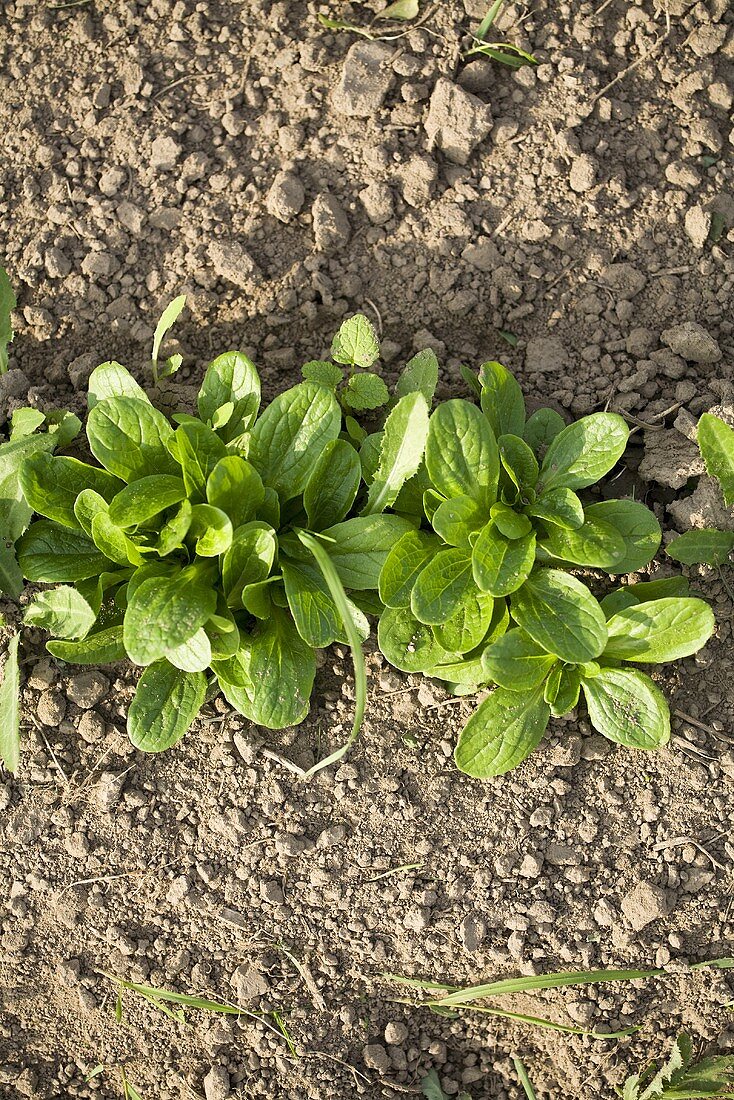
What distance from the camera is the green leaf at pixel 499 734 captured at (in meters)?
2.43

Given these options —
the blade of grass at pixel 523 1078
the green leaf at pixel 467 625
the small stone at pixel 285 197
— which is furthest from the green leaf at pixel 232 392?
the blade of grass at pixel 523 1078

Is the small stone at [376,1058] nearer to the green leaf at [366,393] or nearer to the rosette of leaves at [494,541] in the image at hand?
the rosette of leaves at [494,541]

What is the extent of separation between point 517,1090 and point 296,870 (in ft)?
2.95

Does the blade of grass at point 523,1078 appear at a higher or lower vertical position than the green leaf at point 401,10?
lower

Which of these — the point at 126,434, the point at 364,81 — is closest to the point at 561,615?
the point at 126,434

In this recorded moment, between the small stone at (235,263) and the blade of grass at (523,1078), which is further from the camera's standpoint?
the small stone at (235,263)

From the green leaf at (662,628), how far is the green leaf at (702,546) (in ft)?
0.43

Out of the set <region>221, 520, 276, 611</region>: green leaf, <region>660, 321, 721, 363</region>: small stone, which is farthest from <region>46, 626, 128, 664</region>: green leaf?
<region>660, 321, 721, 363</region>: small stone

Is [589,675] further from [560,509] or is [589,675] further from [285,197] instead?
[285,197]

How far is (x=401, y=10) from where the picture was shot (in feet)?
9.25

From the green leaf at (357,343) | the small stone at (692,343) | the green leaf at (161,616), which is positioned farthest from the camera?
the small stone at (692,343)

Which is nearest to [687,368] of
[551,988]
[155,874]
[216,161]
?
[216,161]

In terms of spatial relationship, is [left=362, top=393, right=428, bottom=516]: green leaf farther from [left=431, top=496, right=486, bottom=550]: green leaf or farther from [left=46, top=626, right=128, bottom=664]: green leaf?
[left=46, top=626, right=128, bottom=664]: green leaf

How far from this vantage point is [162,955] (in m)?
2.57
